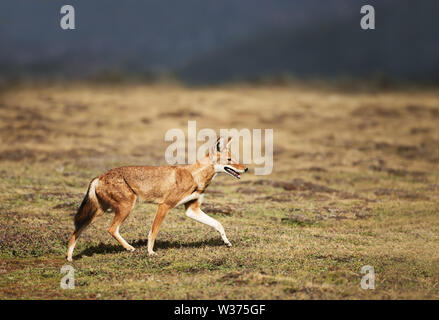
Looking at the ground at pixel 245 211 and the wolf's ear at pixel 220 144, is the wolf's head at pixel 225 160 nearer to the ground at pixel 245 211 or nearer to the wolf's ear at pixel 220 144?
the wolf's ear at pixel 220 144

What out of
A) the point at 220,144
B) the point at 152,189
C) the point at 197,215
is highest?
the point at 220,144

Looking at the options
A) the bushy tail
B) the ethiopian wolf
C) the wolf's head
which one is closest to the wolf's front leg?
the ethiopian wolf

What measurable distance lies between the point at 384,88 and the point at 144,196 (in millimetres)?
67595

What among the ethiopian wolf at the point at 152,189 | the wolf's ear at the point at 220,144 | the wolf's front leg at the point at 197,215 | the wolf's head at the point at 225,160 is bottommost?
the wolf's front leg at the point at 197,215

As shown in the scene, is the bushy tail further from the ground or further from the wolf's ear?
the wolf's ear

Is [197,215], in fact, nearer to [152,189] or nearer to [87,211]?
[152,189]

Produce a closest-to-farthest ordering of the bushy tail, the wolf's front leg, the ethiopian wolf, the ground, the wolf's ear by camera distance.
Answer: the ground
the bushy tail
the ethiopian wolf
the wolf's ear
the wolf's front leg

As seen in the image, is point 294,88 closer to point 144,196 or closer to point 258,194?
point 258,194

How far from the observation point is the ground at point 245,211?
11336mm

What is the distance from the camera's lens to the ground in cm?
1134

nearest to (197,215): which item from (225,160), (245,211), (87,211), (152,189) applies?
(152,189)

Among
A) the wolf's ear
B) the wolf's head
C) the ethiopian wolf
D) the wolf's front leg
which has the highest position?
the wolf's ear

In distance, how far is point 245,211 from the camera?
1984 cm

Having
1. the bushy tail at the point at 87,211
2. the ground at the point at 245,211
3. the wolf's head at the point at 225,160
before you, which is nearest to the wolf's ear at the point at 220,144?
the wolf's head at the point at 225,160
